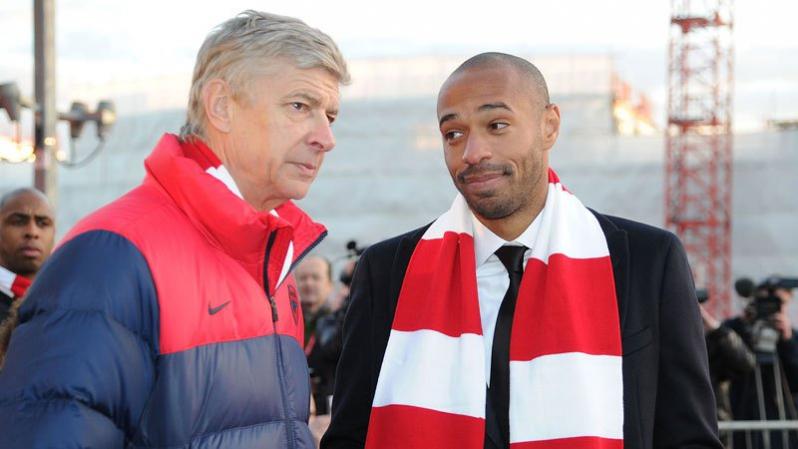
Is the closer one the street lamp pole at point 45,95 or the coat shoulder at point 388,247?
the coat shoulder at point 388,247

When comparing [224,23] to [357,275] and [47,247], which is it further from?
[47,247]

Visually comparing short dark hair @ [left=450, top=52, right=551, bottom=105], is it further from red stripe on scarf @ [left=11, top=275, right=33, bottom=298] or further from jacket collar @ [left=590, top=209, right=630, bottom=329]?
red stripe on scarf @ [left=11, top=275, right=33, bottom=298]

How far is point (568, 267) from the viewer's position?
9.68ft

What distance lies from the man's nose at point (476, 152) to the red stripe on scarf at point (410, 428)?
65cm

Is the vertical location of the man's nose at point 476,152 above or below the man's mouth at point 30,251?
above

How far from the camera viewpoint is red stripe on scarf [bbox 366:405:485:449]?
9.28 feet

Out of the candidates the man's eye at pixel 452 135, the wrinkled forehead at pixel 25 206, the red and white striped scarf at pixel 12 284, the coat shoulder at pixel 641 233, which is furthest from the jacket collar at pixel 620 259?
the wrinkled forehead at pixel 25 206

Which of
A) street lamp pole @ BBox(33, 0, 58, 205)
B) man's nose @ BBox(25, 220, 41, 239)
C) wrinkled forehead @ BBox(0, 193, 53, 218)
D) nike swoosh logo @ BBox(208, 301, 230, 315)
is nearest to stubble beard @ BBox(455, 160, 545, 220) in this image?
nike swoosh logo @ BBox(208, 301, 230, 315)

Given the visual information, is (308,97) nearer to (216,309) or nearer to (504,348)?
(216,309)

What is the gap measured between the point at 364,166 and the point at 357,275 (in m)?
24.9

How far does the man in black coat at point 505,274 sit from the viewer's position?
8.78 ft

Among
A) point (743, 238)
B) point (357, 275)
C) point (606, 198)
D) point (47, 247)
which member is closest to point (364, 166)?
point (606, 198)

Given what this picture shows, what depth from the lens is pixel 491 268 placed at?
3.03 m

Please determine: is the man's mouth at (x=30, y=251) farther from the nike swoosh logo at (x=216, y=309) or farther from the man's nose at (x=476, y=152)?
the nike swoosh logo at (x=216, y=309)
